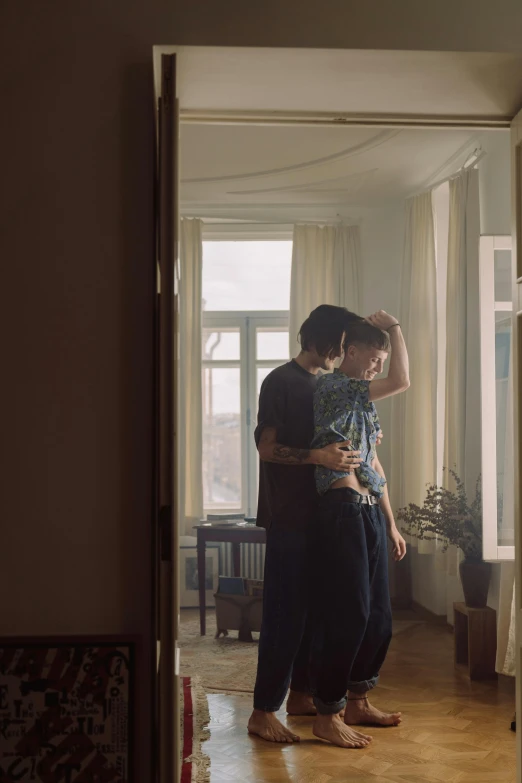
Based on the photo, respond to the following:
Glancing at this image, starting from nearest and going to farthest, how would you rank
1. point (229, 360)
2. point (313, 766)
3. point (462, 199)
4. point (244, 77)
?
1. point (244, 77)
2. point (313, 766)
3. point (462, 199)
4. point (229, 360)

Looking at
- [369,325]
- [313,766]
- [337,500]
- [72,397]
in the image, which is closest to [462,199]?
[369,325]

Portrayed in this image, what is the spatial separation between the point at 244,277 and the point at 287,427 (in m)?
2.90

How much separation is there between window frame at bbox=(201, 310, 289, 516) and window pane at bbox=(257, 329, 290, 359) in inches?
1.4

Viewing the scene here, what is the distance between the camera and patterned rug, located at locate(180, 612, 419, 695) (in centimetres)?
468

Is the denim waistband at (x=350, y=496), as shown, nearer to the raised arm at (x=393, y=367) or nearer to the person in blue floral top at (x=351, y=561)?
the person in blue floral top at (x=351, y=561)

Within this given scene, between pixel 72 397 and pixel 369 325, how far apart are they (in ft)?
10.2

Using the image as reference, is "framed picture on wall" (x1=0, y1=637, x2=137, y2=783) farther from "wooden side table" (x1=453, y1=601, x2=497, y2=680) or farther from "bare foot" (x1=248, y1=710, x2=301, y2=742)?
"wooden side table" (x1=453, y1=601, x2=497, y2=680)

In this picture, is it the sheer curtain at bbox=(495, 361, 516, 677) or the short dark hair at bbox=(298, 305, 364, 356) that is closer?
the sheer curtain at bbox=(495, 361, 516, 677)

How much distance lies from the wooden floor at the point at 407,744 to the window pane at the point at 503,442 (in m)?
0.86

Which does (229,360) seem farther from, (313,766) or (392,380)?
(313,766)

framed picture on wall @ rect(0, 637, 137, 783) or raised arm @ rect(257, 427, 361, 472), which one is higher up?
raised arm @ rect(257, 427, 361, 472)

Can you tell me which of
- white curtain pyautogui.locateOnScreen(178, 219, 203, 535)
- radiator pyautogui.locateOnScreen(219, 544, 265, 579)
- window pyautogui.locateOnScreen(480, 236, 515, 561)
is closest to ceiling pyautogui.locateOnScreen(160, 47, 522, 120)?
window pyautogui.locateOnScreen(480, 236, 515, 561)

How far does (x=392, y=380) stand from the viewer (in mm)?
4664

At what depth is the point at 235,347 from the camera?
23.8 ft
